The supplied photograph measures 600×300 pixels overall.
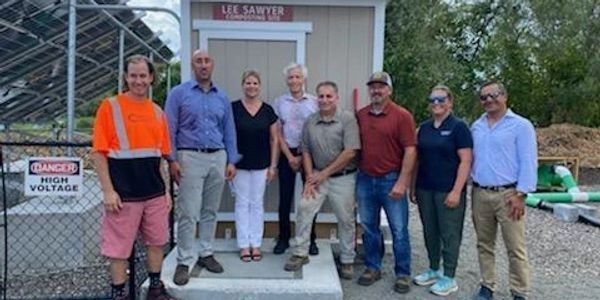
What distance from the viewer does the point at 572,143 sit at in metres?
15.1

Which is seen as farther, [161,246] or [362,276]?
[362,276]

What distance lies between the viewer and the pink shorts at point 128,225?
3.64 meters

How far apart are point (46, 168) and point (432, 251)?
3.06 metres

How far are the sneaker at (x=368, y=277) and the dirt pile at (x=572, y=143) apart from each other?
11111mm

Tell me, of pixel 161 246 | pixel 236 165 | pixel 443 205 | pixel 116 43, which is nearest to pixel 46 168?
pixel 161 246

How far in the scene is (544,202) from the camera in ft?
32.2

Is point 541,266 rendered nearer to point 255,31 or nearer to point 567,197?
point 255,31

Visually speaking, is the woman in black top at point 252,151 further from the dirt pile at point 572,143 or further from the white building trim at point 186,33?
the dirt pile at point 572,143

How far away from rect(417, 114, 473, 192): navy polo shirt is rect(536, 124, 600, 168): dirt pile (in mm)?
11203

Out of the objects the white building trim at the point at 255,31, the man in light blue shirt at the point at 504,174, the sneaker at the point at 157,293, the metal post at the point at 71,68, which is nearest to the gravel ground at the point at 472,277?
the man in light blue shirt at the point at 504,174

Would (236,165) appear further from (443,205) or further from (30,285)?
(30,285)

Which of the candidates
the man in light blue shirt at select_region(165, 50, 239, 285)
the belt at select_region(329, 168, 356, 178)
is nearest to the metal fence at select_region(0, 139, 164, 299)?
the man in light blue shirt at select_region(165, 50, 239, 285)

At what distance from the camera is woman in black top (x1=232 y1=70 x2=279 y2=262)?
4461 mm

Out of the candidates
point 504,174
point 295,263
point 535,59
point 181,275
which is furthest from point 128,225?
point 535,59
